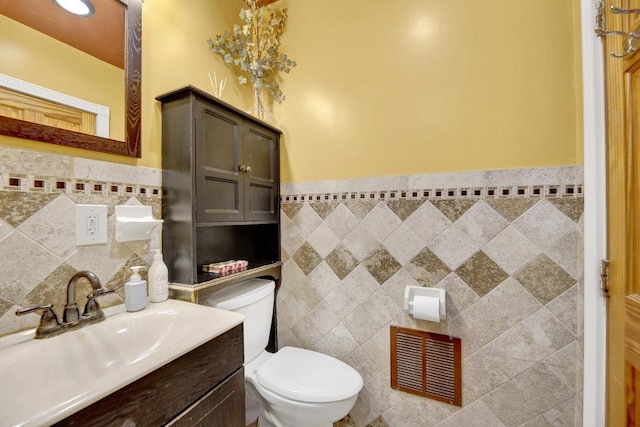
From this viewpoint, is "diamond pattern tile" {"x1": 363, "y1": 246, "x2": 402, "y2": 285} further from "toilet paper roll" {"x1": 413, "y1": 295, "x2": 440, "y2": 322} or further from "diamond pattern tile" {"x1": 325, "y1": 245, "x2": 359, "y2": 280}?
"toilet paper roll" {"x1": 413, "y1": 295, "x2": 440, "y2": 322}

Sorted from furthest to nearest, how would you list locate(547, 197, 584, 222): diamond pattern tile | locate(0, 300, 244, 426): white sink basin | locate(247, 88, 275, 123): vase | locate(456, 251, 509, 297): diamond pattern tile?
locate(247, 88, 275, 123): vase → locate(456, 251, 509, 297): diamond pattern tile → locate(547, 197, 584, 222): diamond pattern tile → locate(0, 300, 244, 426): white sink basin

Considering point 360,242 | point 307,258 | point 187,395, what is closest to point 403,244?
point 360,242

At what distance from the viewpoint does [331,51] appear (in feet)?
4.82

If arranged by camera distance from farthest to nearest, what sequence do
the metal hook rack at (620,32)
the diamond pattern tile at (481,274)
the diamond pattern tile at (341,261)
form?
the diamond pattern tile at (341,261) → the diamond pattern tile at (481,274) → the metal hook rack at (620,32)

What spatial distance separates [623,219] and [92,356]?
1.63 meters

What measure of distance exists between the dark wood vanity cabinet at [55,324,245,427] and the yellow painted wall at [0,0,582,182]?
0.83 metres

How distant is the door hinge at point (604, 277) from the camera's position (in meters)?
0.84

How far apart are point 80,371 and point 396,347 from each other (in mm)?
Answer: 1225

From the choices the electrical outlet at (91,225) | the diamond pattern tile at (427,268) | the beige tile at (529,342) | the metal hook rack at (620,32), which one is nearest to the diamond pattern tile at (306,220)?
the diamond pattern tile at (427,268)

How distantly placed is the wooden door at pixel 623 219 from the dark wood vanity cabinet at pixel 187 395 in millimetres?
1172

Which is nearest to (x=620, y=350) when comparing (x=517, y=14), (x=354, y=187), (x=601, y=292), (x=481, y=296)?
(x=601, y=292)

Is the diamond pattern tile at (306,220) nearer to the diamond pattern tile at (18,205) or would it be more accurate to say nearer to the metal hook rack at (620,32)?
the diamond pattern tile at (18,205)

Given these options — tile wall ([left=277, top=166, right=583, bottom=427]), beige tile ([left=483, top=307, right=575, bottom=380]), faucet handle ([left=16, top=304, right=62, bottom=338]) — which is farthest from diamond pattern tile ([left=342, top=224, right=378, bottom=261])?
faucet handle ([left=16, top=304, right=62, bottom=338])

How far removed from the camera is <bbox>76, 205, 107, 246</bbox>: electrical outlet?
2.89 ft
